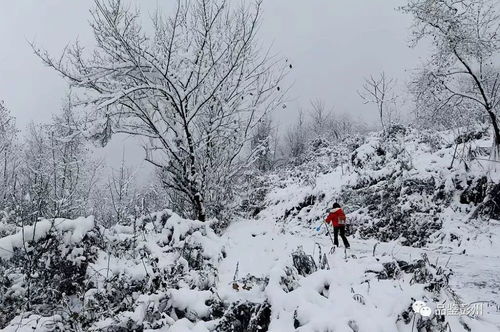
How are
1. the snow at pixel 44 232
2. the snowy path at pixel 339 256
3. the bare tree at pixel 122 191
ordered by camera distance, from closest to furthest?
1. the snow at pixel 44 232
2. the snowy path at pixel 339 256
3. the bare tree at pixel 122 191

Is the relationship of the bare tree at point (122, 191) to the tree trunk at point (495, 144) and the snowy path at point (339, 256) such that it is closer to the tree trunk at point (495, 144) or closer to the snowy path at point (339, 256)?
the snowy path at point (339, 256)

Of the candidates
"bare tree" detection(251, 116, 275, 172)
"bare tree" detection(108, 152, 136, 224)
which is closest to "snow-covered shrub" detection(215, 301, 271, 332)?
"bare tree" detection(251, 116, 275, 172)

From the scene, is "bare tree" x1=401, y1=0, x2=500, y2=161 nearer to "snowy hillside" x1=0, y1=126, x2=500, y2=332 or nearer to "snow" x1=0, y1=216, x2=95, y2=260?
"snowy hillside" x1=0, y1=126, x2=500, y2=332

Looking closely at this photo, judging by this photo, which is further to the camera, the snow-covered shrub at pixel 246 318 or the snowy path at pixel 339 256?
the snowy path at pixel 339 256

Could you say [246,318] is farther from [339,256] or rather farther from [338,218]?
[338,218]

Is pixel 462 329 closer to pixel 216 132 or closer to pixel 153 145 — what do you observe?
pixel 216 132

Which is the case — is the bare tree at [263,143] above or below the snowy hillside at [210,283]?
above

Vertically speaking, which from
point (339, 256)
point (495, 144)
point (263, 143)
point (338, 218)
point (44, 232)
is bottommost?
point (339, 256)

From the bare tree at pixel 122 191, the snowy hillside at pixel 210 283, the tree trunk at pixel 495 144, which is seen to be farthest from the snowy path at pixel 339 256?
the bare tree at pixel 122 191

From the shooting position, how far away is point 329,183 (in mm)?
18875

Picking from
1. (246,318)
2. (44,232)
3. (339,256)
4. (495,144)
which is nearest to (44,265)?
(44,232)

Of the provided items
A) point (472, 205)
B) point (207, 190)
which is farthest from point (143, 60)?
point (472, 205)

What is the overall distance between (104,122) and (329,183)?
1236 cm

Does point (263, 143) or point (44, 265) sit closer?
point (44, 265)
